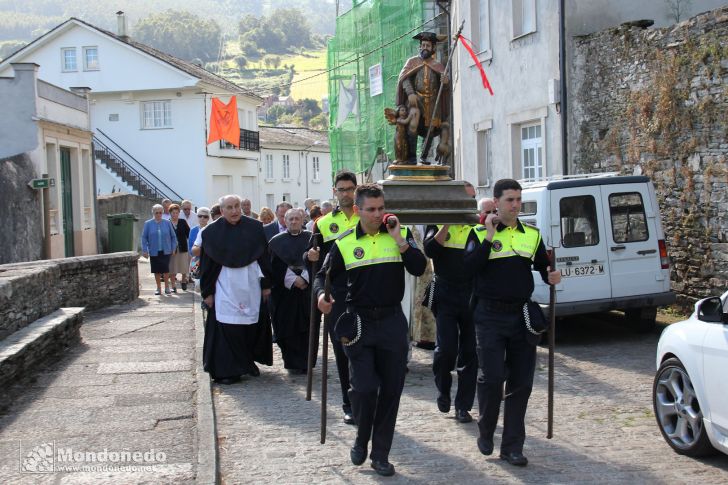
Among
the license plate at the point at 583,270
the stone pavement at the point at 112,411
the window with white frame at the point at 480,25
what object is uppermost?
the window with white frame at the point at 480,25

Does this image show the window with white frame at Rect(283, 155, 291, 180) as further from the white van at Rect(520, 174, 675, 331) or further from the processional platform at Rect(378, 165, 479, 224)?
the processional platform at Rect(378, 165, 479, 224)

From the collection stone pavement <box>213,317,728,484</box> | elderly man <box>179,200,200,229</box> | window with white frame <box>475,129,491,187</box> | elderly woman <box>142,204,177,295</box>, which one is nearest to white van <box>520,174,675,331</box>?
stone pavement <box>213,317,728,484</box>

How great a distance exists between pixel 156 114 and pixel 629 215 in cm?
3761

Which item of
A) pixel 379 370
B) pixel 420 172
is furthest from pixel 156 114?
pixel 379 370

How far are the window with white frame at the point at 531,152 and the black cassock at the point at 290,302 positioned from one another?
29.6 ft

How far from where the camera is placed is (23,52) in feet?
156

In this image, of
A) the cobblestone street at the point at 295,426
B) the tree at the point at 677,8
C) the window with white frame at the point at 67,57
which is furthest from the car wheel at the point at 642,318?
the window with white frame at the point at 67,57

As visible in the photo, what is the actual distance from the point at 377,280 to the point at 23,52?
45.5 meters

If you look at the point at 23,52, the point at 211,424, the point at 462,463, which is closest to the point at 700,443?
the point at 462,463

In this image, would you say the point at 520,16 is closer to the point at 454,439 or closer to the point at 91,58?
the point at 454,439

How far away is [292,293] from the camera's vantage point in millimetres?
10633

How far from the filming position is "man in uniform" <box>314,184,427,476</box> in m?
6.41

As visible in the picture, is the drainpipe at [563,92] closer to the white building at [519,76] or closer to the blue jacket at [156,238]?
the white building at [519,76]

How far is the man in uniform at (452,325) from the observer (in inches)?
315
